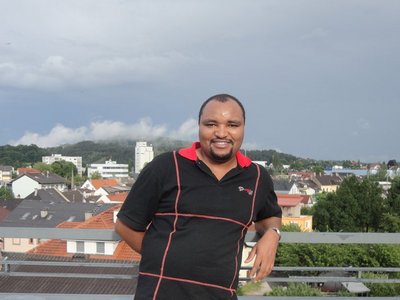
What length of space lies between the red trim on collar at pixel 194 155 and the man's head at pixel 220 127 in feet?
0.15

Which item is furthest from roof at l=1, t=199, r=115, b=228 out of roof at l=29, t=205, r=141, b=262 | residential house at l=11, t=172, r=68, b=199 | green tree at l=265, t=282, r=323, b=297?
residential house at l=11, t=172, r=68, b=199

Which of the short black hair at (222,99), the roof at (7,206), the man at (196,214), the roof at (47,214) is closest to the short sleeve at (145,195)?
the man at (196,214)

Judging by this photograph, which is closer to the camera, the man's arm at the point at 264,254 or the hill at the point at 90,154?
the man's arm at the point at 264,254

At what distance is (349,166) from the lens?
189375 millimetres

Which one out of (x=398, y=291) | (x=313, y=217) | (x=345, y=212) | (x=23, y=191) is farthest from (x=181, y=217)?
(x=23, y=191)

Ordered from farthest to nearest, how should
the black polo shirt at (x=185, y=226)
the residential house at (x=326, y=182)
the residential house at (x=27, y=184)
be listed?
the residential house at (x=326, y=182), the residential house at (x=27, y=184), the black polo shirt at (x=185, y=226)

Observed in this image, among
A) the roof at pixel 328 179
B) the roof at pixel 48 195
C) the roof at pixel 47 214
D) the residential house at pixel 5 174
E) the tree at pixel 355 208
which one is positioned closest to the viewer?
the roof at pixel 47 214

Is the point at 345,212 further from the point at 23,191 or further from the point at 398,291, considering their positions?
the point at 23,191

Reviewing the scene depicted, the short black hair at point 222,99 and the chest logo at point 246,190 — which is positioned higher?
the short black hair at point 222,99

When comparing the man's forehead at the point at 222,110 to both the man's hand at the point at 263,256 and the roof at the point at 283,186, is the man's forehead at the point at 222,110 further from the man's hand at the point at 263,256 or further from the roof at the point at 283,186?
the roof at the point at 283,186

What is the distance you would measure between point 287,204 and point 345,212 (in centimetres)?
684

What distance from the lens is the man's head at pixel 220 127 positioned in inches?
76.7

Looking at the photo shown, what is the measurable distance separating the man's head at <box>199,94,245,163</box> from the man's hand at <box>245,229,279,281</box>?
40cm

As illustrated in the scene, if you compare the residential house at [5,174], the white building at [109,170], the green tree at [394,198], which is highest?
the green tree at [394,198]
